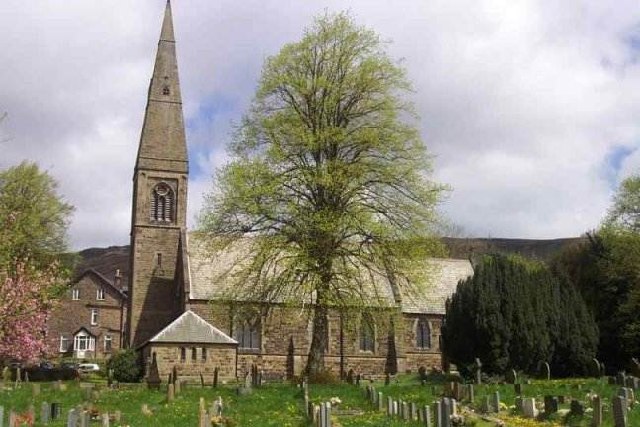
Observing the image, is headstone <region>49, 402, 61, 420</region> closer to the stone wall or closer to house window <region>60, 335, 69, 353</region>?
the stone wall

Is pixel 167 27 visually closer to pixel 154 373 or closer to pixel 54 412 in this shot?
pixel 154 373

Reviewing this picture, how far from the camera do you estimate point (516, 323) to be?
32531 millimetres

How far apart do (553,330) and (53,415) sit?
2305 centimetres

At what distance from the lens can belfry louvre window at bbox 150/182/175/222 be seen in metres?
47.5

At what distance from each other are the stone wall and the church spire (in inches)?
576

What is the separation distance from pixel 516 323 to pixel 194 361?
1505 cm

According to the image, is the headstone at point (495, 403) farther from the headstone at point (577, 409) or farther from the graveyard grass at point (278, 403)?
the headstone at point (577, 409)

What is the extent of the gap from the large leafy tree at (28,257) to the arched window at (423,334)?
20742mm

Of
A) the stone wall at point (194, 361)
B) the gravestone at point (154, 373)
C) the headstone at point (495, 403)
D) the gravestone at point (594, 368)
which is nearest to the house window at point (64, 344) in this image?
the stone wall at point (194, 361)

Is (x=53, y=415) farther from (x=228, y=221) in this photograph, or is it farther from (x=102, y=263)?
(x=102, y=263)

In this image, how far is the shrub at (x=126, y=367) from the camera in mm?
36406

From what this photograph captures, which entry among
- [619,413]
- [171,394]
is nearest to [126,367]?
[171,394]

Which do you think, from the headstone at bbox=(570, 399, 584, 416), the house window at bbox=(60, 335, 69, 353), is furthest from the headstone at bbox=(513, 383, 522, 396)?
the house window at bbox=(60, 335, 69, 353)

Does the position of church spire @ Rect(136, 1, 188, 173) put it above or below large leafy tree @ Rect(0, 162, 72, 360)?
above
